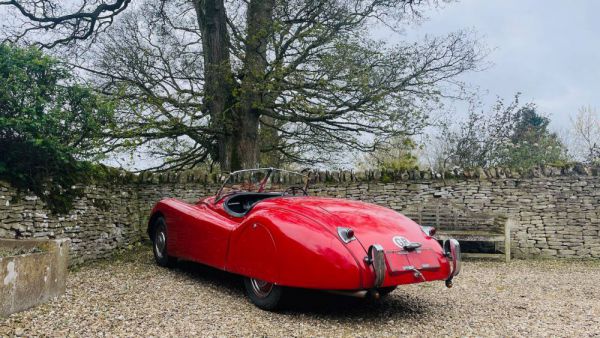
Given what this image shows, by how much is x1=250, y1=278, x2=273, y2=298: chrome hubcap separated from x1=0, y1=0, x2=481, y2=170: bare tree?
5.05 metres

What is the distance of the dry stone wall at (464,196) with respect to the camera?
8531 millimetres

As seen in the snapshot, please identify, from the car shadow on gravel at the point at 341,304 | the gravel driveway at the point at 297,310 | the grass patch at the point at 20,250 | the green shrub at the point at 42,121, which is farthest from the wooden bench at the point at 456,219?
the grass patch at the point at 20,250

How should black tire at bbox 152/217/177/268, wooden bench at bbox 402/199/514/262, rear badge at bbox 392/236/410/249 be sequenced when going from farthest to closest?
wooden bench at bbox 402/199/514/262 < black tire at bbox 152/217/177/268 < rear badge at bbox 392/236/410/249

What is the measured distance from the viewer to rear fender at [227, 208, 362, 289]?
3.65 meters

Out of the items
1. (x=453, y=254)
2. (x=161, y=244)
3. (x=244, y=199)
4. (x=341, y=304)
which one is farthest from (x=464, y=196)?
(x=161, y=244)

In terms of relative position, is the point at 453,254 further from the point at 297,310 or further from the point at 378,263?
the point at 297,310

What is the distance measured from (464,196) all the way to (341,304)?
5351 millimetres

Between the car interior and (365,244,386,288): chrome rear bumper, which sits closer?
(365,244,386,288): chrome rear bumper

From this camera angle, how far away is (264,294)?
4258 mm

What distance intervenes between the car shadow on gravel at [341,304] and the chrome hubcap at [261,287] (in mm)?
217

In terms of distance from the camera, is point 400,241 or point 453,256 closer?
point 400,241

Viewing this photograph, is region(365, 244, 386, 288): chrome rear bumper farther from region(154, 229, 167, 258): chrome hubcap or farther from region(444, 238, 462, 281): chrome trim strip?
region(154, 229, 167, 258): chrome hubcap

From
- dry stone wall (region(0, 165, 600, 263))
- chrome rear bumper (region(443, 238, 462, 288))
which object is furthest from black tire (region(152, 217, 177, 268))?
chrome rear bumper (region(443, 238, 462, 288))

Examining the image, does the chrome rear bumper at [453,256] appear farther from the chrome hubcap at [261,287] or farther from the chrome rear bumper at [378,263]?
the chrome hubcap at [261,287]
